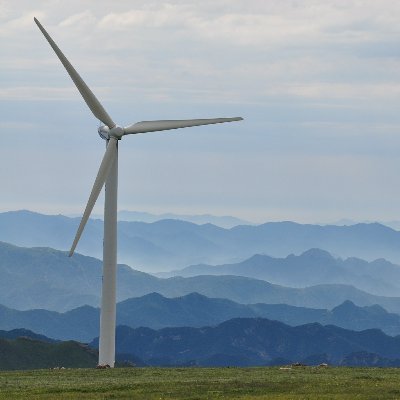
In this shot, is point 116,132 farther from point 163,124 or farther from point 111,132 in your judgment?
point 163,124

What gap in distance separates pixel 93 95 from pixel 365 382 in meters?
40.9

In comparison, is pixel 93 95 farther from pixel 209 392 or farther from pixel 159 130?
pixel 209 392

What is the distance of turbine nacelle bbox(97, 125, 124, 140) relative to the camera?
114 m

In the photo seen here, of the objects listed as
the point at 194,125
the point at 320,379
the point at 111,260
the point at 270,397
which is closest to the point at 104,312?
the point at 111,260

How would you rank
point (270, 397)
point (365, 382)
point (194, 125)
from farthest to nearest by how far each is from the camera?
point (194, 125)
point (365, 382)
point (270, 397)

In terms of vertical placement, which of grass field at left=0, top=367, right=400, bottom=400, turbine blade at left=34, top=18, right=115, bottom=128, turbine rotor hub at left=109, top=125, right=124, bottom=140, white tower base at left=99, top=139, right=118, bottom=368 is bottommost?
grass field at left=0, top=367, right=400, bottom=400

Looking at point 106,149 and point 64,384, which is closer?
point 64,384

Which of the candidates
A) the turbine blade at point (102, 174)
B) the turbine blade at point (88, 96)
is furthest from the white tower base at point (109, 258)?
the turbine blade at point (88, 96)

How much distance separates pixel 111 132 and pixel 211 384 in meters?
33.1

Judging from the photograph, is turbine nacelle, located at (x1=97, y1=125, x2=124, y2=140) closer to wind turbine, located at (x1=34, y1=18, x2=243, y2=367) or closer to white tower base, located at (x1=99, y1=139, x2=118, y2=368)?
wind turbine, located at (x1=34, y1=18, x2=243, y2=367)

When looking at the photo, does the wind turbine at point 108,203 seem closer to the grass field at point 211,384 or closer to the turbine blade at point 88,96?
the turbine blade at point 88,96

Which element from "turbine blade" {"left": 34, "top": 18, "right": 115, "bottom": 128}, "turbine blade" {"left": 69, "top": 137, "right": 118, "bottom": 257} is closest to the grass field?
"turbine blade" {"left": 69, "top": 137, "right": 118, "bottom": 257}

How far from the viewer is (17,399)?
8375 centimetres

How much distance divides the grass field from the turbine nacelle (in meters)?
23.7
